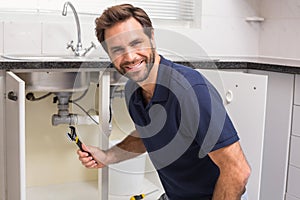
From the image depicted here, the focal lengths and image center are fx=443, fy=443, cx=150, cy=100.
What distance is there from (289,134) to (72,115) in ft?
3.30

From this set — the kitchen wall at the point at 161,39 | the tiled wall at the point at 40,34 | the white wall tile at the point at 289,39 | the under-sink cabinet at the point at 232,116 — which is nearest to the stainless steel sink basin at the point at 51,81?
the under-sink cabinet at the point at 232,116

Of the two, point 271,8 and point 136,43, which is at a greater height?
point 271,8

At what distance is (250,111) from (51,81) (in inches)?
32.0

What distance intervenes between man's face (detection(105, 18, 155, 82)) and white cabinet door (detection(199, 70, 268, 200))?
589 mm

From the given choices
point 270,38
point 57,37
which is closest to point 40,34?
point 57,37

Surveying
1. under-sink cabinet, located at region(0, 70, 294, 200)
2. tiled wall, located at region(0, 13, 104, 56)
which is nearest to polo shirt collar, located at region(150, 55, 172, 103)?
under-sink cabinet, located at region(0, 70, 294, 200)

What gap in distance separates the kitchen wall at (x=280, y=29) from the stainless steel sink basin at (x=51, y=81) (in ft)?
4.23

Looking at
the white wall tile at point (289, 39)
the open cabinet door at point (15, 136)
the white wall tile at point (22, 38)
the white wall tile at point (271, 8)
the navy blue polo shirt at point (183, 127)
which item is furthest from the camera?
Result: the white wall tile at point (271, 8)

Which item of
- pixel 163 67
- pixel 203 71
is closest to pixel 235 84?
pixel 203 71

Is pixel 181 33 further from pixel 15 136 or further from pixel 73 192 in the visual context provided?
pixel 15 136

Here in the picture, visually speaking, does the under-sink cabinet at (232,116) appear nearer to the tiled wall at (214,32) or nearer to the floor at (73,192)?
the floor at (73,192)

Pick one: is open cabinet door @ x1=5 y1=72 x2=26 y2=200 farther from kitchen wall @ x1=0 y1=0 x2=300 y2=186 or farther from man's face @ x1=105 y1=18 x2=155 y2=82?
kitchen wall @ x1=0 y1=0 x2=300 y2=186

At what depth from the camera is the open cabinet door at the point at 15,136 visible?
141 centimetres

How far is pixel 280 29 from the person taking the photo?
2.62m
